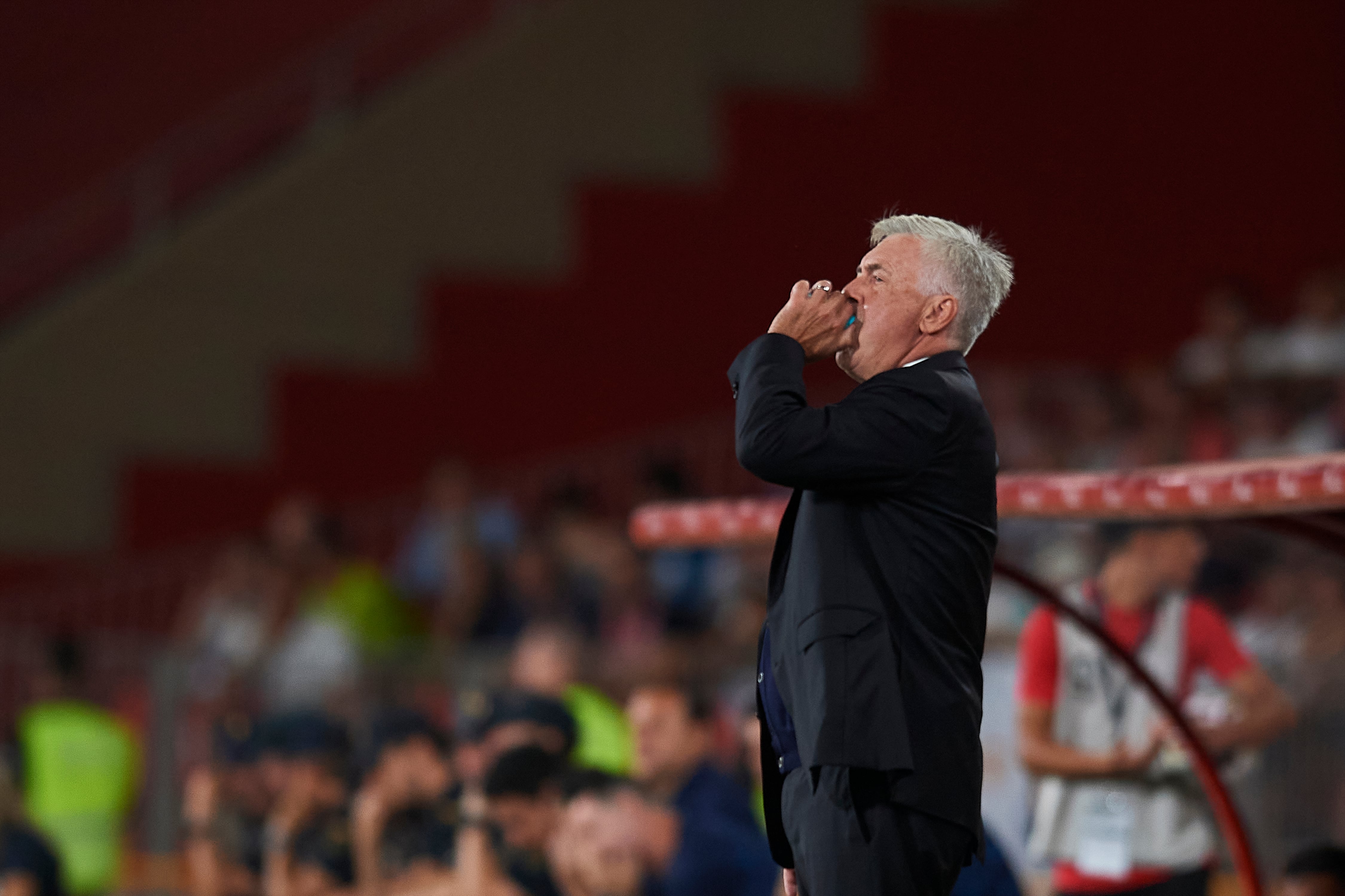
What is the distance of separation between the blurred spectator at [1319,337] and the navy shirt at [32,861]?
5.18 meters

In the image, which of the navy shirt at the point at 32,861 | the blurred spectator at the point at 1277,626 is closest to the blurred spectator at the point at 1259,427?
the blurred spectator at the point at 1277,626

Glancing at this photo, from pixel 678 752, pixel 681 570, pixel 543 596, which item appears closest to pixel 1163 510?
pixel 678 752

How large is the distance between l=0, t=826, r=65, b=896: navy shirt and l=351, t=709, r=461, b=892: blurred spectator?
94 centimetres

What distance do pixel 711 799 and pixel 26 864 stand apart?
245 centimetres

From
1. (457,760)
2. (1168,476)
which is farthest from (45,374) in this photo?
(1168,476)

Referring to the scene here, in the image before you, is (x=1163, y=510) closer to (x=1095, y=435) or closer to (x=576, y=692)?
(x=576, y=692)

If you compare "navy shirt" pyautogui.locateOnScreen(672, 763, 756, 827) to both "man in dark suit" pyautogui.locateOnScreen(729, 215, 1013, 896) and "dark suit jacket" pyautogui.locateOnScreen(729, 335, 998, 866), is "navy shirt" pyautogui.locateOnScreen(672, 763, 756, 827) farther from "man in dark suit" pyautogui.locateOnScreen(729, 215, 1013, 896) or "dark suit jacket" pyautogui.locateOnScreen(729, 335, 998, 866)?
"dark suit jacket" pyautogui.locateOnScreen(729, 335, 998, 866)

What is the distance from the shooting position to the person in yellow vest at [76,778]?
7148 mm

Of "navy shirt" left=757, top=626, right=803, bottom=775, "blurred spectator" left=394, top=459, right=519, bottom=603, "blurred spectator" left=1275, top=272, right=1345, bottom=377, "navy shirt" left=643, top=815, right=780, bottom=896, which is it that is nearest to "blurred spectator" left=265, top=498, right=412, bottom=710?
"blurred spectator" left=394, top=459, right=519, bottom=603

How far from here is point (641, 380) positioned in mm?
11391

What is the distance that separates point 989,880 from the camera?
3396mm

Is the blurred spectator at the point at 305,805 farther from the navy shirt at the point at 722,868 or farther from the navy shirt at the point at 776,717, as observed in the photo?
the navy shirt at the point at 776,717

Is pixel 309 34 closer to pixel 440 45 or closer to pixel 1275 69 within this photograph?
pixel 440 45

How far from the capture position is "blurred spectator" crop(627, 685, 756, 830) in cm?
452
